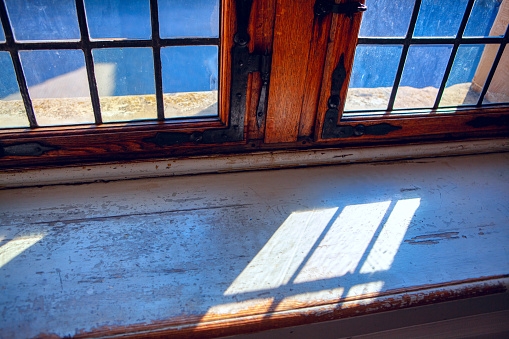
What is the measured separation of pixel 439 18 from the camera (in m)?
1.26

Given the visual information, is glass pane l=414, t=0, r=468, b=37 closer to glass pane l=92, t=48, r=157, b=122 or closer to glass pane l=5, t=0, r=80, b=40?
glass pane l=92, t=48, r=157, b=122

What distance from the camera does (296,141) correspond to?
1.32m

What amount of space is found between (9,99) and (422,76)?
1378 millimetres

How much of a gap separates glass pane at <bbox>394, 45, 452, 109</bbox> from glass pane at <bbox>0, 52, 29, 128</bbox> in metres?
1.27

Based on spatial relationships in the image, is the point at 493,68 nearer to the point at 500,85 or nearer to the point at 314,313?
the point at 500,85

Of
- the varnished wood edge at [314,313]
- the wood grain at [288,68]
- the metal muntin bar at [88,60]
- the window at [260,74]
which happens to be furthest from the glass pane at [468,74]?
the metal muntin bar at [88,60]

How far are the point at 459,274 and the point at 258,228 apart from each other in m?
0.57

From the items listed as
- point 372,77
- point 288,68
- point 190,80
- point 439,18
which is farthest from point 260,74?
point 439,18

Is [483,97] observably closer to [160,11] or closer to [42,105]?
[160,11]

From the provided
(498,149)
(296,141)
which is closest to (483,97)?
(498,149)

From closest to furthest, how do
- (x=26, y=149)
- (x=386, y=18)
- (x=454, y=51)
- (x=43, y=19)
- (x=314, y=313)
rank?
(x=314, y=313) → (x=43, y=19) → (x=26, y=149) → (x=386, y=18) → (x=454, y=51)

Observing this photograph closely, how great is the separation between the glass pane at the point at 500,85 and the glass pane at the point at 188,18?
108 centimetres

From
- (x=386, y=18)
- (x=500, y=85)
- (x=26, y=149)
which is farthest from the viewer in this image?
(x=500, y=85)

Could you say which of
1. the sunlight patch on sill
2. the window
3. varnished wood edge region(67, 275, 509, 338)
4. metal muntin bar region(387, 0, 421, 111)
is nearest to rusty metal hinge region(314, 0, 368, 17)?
the window
